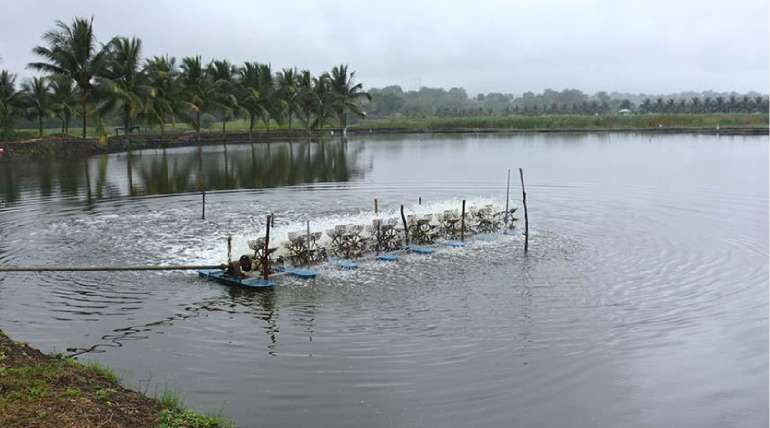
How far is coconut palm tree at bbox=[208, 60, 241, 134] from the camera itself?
251 ft

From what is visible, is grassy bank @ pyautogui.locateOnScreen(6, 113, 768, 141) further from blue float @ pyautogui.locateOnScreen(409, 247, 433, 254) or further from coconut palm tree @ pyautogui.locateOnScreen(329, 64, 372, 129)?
blue float @ pyautogui.locateOnScreen(409, 247, 433, 254)

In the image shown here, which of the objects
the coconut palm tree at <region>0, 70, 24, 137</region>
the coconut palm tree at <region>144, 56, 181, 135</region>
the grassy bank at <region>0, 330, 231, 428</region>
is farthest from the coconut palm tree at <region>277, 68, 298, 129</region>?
the grassy bank at <region>0, 330, 231, 428</region>

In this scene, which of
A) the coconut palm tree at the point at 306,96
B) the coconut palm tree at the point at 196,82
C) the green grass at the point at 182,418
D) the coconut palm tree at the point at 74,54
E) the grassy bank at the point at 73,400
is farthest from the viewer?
the coconut palm tree at the point at 306,96

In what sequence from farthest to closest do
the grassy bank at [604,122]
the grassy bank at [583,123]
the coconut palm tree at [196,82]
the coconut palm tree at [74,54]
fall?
the grassy bank at [604,122] < the grassy bank at [583,123] < the coconut palm tree at [196,82] < the coconut palm tree at [74,54]

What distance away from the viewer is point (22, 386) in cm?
896

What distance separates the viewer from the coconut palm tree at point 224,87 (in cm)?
7650

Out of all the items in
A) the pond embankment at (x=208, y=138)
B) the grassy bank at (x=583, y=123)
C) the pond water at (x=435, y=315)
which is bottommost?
the pond water at (x=435, y=315)

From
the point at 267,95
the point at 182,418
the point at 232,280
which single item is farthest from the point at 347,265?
the point at 267,95

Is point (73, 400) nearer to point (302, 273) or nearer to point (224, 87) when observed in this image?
point (302, 273)

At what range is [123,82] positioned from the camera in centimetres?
6016

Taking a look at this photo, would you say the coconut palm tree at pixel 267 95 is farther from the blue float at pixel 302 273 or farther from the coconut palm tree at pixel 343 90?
the blue float at pixel 302 273

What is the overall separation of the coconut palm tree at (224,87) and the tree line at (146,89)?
0.37 ft

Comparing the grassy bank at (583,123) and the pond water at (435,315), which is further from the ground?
the grassy bank at (583,123)

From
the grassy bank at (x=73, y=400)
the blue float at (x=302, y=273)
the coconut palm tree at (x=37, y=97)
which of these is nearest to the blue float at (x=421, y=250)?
the blue float at (x=302, y=273)
